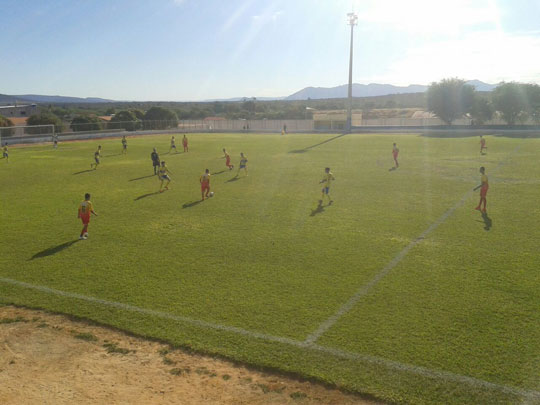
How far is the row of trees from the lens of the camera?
6323 cm

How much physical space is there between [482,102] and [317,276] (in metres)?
69.4

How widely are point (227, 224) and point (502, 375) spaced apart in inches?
397

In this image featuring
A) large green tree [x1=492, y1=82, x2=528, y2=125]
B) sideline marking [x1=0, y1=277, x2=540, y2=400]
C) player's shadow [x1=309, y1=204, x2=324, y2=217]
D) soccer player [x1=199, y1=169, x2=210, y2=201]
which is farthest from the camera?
large green tree [x1=492, y1=82, x2=528, y2=125]

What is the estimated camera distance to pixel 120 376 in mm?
6582

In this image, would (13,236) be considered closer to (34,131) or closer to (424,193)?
(424,193)

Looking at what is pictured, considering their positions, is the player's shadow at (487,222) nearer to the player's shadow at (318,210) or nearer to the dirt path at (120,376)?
the player's shadow at (318,210)

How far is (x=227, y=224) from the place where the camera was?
14828mm

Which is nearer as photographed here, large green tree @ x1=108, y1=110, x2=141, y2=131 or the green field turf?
the green field turf

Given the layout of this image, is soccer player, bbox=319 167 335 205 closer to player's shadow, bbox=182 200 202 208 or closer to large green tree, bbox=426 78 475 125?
player's shadow, bbox=182 200 202 208

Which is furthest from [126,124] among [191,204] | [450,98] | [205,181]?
[191,204]

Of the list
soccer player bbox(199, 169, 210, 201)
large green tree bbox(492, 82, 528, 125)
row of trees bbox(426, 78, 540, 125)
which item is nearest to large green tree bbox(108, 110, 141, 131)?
row of trees bbox(426, 78, 540, 125)

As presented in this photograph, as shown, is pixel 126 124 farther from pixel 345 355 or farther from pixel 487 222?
pixel 345 355

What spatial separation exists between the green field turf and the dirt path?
315mm

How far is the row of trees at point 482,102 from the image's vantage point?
207ft
